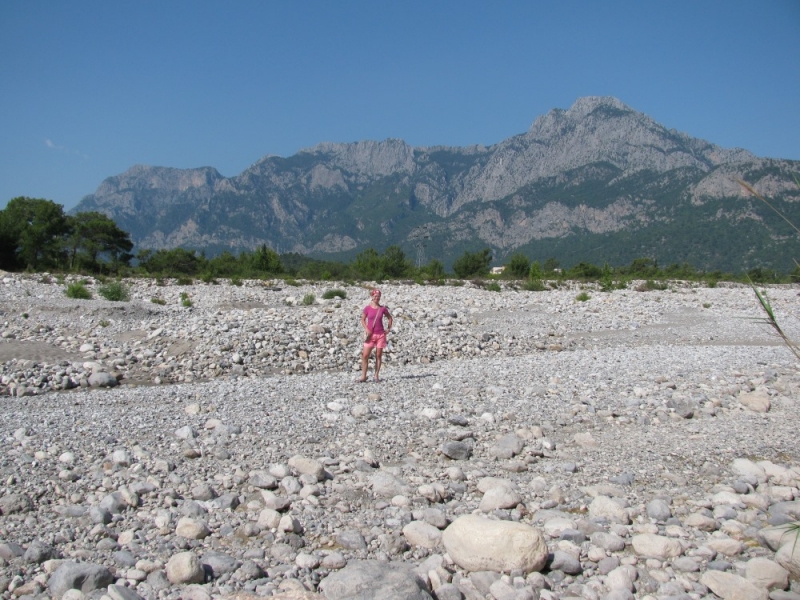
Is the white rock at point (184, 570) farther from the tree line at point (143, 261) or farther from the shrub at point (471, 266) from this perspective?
the shrub at point (471, 266)

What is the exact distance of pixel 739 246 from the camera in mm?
111812

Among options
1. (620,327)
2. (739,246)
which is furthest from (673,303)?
(739,246)

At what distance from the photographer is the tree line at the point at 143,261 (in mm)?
42500

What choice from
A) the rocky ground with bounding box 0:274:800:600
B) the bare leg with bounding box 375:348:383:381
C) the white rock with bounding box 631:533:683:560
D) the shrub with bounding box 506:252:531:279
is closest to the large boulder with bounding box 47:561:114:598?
the rocky ground with bounding box 0:274:800:600

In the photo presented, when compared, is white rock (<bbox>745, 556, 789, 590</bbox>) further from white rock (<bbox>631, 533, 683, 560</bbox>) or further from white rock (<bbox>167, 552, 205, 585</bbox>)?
white rock (<bbox>167, 552, 205, 585</bbox>)

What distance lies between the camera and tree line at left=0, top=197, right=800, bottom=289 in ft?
139

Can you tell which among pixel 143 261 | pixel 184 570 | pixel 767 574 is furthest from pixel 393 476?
pixel 143 261

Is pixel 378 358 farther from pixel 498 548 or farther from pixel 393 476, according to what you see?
pixel 498 548

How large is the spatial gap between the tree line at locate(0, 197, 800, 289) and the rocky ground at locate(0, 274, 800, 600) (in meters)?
28.2

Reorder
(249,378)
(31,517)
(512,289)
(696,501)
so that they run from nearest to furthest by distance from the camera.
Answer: (31,517), (696,501), (249,378), (512,289)

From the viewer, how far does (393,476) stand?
6.20 meters

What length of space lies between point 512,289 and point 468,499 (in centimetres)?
3414

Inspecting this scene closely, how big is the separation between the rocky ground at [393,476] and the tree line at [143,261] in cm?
2817

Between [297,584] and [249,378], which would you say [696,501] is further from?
[249,378]
